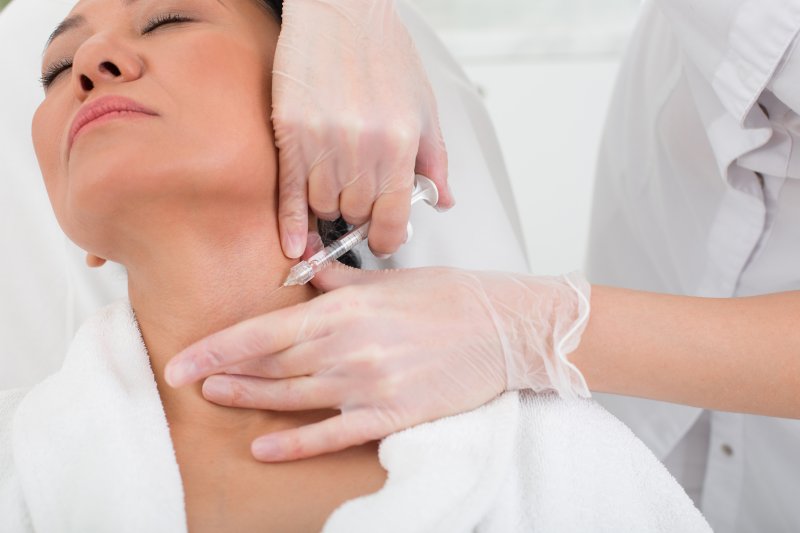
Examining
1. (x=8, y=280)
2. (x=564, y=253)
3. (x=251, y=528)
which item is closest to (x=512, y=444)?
(x=251, y=528)

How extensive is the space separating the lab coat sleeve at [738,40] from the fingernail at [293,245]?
0.71 m

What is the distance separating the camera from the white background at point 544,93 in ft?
8.55

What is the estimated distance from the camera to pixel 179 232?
1.04 metres

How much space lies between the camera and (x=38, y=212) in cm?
161

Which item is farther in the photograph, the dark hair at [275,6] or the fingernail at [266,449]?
the dark hair at [275,6]

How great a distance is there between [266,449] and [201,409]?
128 millimetres

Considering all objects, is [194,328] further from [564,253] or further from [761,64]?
[564,253]

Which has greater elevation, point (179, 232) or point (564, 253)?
point (179, 232)

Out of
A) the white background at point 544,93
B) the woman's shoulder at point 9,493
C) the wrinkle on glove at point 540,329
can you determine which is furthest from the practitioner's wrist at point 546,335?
the white background at point 544,93

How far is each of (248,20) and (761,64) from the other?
770mm

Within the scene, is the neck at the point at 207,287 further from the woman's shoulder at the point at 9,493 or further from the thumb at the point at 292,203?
the woman's shoulder at the point at 9,493

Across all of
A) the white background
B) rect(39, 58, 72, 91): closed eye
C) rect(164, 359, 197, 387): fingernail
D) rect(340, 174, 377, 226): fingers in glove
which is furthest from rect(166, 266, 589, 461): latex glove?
the white background

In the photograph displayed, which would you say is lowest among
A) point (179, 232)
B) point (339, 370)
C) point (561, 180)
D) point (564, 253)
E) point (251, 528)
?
point (564, 253)

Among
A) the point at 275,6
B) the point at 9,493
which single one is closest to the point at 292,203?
the point at 275,6
